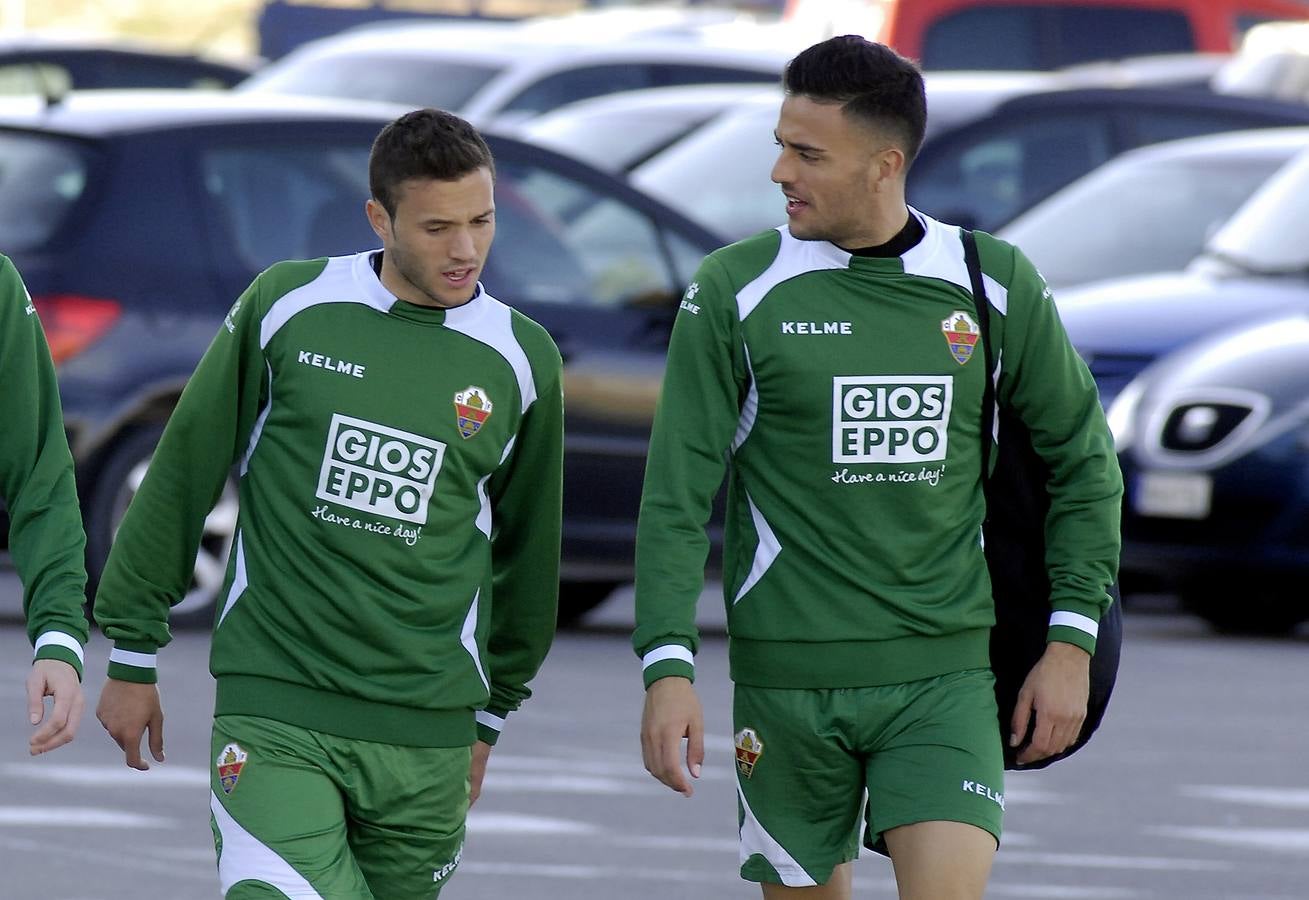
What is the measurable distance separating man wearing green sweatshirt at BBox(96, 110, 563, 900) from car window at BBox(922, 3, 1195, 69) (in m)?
18.8

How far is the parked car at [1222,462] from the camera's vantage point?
11.1m

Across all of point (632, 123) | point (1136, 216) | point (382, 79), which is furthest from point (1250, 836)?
point (382, 79)

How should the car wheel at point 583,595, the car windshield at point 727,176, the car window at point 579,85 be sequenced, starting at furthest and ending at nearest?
the car window at point 579,85, the car windshield at point 727,176, the car wheel at point 583,595

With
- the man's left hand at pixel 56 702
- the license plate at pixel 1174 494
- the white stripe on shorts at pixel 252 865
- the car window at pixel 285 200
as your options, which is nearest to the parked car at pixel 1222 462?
the license plate at pixel 1174 494

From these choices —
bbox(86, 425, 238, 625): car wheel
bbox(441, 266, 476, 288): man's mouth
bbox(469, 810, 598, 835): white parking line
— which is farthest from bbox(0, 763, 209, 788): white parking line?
bbox(441, 266, 476, 288): man's mouth

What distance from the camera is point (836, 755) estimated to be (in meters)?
4.94

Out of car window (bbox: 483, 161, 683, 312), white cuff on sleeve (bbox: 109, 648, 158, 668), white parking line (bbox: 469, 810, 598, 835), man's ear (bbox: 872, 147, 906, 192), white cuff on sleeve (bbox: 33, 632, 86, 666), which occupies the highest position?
man's ear (bbox: 872, 147, 906, 192)

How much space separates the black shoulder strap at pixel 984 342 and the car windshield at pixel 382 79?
13.4 m

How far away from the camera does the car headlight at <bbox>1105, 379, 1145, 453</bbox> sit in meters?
11.3

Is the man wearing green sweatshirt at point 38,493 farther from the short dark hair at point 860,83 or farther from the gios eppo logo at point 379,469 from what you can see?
the short dark hair at point 860,83

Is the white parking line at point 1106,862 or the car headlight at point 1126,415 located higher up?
the white parking line at point 1106,862

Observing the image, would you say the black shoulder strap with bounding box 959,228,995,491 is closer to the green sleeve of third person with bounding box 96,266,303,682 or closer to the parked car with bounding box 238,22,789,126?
the green sleeve of third person with bounding box 96,266,303,682

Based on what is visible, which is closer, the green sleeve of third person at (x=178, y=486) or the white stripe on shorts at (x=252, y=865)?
the white stripe on shorts at (x=252, y=865)

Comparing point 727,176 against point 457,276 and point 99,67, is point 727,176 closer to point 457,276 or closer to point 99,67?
point 99,67
